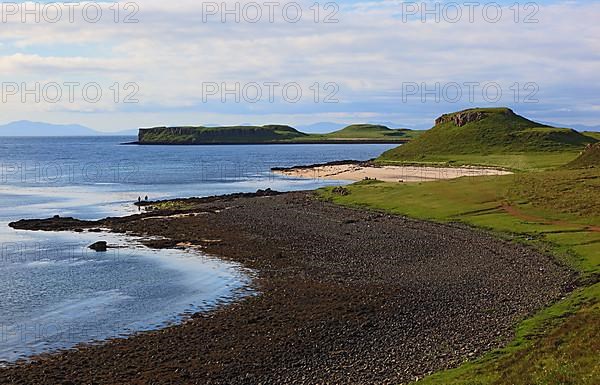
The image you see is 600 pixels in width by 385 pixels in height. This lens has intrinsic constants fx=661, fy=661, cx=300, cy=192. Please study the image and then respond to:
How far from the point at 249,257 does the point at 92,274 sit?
40.1ft

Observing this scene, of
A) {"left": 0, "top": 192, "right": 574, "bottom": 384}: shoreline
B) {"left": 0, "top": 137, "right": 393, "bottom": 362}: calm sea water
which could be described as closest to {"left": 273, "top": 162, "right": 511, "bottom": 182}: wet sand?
{"left": 0, "top": 137, "right": 393, "bottom": 362}: calm sea water

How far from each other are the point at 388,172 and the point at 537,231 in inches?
3678

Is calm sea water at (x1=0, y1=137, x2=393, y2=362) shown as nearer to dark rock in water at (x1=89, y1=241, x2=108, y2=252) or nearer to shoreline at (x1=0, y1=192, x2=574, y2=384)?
dark rock in water at (x1=89, y1=241, x2=108, y2=252)

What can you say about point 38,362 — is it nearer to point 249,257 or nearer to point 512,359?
point 512,359

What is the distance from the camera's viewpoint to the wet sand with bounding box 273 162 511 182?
132 m

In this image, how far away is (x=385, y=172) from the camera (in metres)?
151

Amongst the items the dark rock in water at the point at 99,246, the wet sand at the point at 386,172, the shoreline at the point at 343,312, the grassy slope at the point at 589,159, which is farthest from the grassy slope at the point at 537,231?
the dark rock in water at the point at 99,246

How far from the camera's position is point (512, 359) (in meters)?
25.5

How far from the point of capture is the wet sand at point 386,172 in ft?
432

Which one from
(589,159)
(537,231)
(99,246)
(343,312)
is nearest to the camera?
(343,312)

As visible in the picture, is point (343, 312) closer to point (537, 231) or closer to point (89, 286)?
point (89, 286)

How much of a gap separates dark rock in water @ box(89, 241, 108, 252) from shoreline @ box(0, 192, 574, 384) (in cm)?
394

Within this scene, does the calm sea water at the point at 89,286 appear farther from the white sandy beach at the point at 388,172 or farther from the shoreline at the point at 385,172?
the white sandy beach at the point at 388,172

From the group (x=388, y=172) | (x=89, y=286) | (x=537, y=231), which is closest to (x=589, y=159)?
(x=537, y=231)
